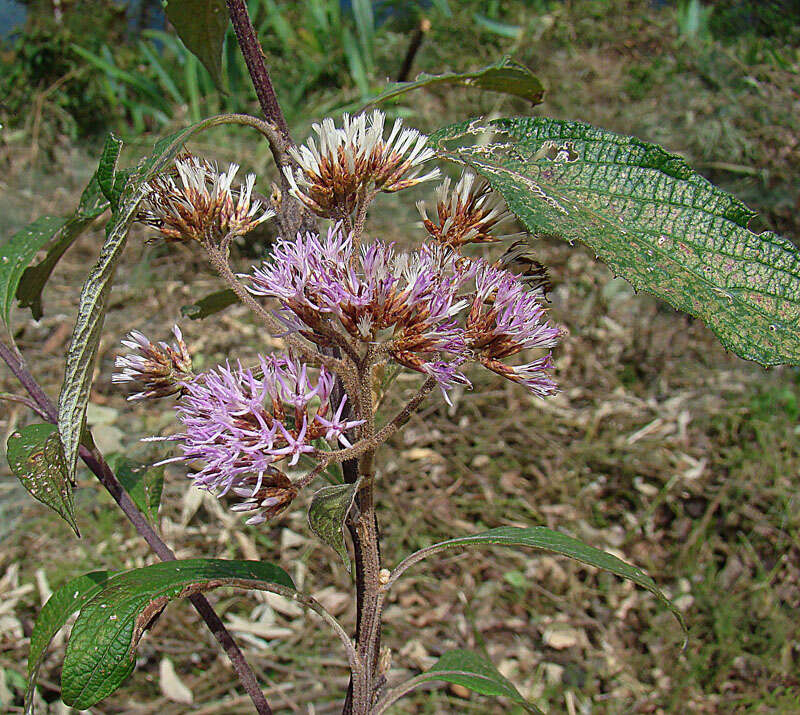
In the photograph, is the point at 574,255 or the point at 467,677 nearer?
the point at 467,677

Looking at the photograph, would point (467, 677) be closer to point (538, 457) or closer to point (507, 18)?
point (538, 457)

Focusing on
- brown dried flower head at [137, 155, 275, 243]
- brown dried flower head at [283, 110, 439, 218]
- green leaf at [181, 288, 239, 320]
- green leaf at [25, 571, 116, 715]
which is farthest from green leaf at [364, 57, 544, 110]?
green leaf at [25, 571, 116, 715]

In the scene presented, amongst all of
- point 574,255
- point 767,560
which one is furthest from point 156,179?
point 574,255

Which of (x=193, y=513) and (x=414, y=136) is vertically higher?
(x=414, y=136)

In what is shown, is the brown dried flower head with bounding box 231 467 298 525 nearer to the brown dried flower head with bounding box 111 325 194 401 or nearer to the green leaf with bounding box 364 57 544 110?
the brown dried flower head with bounding box 111 325 194 401

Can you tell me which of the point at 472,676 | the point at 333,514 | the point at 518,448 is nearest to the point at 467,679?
the point at 472,676

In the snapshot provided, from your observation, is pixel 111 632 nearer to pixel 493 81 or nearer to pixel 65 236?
pixel 65 236
